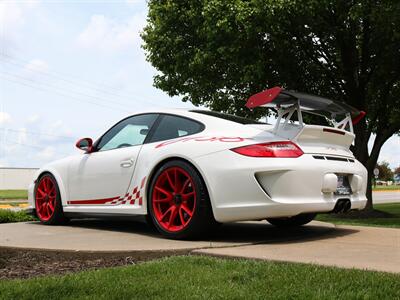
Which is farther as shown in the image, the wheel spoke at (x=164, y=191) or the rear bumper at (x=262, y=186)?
the wheel spoke at (x=164, y=191)

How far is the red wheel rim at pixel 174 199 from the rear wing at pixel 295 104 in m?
0.96

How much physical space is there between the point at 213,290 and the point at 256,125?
8.55ft

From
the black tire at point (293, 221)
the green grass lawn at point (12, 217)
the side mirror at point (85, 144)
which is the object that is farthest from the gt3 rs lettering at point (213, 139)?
the green grass lawn at point (12, 217)

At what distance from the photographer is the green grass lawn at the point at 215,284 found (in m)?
2.78

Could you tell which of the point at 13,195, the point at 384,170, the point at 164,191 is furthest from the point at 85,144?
the point at 384,170

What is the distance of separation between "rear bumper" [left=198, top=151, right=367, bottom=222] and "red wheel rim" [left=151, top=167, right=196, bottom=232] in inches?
11.0

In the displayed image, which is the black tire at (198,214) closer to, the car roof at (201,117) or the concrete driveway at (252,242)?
the concrete driveway at (252,242)

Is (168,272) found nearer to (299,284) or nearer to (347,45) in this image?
(299,284)

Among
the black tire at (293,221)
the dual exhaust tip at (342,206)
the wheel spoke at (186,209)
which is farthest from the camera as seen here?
the black tire at (293,221)

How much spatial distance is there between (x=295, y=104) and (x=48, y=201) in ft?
11.9

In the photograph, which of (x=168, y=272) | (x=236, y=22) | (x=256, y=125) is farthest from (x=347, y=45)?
(x=168, y=272)

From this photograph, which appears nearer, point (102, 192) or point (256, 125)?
point (256, 125)

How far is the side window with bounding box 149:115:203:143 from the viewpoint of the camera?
205 inches

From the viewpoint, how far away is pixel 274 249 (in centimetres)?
422
